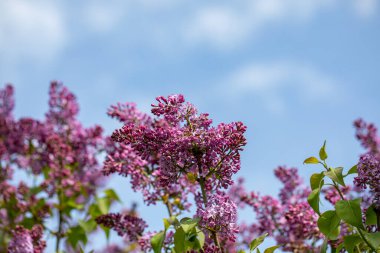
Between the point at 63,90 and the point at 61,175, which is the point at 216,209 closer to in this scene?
the point at 61,175

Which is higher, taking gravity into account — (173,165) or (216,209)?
(173,165)

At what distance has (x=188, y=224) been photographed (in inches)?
96.7

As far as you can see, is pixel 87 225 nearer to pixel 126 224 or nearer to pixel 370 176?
pixel 126 224

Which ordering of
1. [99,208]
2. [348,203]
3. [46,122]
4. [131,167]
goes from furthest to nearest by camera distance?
1. [46,122]
2. [99,208]
3. [131,167]
4. [348,203]

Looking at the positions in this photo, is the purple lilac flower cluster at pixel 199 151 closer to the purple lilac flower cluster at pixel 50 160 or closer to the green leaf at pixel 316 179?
the green leaf at pixel 316 179

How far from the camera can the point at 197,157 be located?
2623 mm

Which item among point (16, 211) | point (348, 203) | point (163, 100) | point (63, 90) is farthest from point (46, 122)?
point (348, 203)

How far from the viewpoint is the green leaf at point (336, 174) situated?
256 cm

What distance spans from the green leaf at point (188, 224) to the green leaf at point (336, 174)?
698mm

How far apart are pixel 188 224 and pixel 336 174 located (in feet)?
2.55

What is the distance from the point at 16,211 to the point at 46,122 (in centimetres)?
107

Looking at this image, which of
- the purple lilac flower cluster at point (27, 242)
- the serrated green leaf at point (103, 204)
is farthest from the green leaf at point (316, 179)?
the serrated green leaf at point (103, 204)

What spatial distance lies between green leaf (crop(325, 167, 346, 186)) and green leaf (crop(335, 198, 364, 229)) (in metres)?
0.14

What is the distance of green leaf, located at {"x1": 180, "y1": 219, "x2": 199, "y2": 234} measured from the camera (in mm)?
2416
